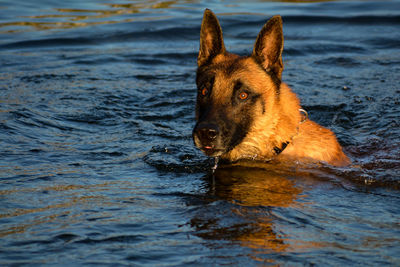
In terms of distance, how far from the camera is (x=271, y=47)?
19.2 ft

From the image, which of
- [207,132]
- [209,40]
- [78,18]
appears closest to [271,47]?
[209,40]

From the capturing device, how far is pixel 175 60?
38.5ft

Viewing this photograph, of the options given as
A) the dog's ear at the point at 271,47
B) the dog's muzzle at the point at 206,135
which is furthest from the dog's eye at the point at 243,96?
the dog's muzzle at the point at 206,135

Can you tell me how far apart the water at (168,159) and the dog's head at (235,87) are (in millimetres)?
523

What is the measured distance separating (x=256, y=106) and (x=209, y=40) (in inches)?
36.9

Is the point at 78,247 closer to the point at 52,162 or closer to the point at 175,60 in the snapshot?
the point at 52,162

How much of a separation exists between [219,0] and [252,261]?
46.9 feet

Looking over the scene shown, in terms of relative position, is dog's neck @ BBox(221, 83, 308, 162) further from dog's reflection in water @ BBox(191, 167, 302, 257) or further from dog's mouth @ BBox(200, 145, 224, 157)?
dog's mouth @ BBox(200, 145, 224, 157)

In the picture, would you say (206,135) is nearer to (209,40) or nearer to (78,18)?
(209,40)

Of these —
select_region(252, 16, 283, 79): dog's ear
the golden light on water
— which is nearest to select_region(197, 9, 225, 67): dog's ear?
select_region(252, 16, 283, 79): dog's ear

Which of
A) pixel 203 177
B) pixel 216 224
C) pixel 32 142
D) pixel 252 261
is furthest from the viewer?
pixel 32 142

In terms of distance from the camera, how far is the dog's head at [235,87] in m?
5.46

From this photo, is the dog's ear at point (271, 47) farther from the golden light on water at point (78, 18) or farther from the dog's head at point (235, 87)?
the golden light on water at point (78, 18)

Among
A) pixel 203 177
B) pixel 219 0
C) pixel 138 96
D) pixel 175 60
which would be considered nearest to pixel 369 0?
pixel 219 0
